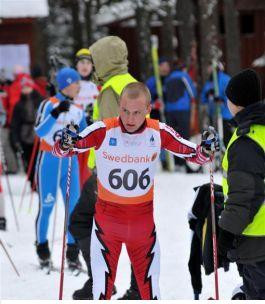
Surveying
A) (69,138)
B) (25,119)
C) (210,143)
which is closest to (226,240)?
(210,143)

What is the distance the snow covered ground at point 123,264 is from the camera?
6.20 meters

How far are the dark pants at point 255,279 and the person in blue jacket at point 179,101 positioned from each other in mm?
8758

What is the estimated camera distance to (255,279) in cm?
420

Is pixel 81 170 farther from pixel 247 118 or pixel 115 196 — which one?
pixel 247 118

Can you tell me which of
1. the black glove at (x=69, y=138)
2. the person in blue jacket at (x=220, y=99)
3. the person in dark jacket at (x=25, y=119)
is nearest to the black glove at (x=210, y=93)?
the person in blue jacket at (x=220, y=99)

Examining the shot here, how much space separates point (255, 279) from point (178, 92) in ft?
29.6

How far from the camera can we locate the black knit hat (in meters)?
4.16

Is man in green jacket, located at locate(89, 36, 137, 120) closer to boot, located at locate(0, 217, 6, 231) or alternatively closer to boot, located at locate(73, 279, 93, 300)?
boot, located at locate(73, 279, 93, 300)

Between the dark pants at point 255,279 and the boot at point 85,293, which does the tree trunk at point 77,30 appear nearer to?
the boot at point 85,293

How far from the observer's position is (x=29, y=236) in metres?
8.54

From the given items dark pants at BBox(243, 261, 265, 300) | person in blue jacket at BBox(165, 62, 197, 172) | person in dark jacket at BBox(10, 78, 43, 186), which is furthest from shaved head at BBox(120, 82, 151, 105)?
person in blue jacket at BBox(165, 62, 197, 172)

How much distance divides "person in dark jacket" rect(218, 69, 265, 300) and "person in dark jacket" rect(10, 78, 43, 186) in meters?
8.30

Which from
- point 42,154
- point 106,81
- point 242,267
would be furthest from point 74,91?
point 242,267

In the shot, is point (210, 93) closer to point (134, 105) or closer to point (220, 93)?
point (220, 93)
